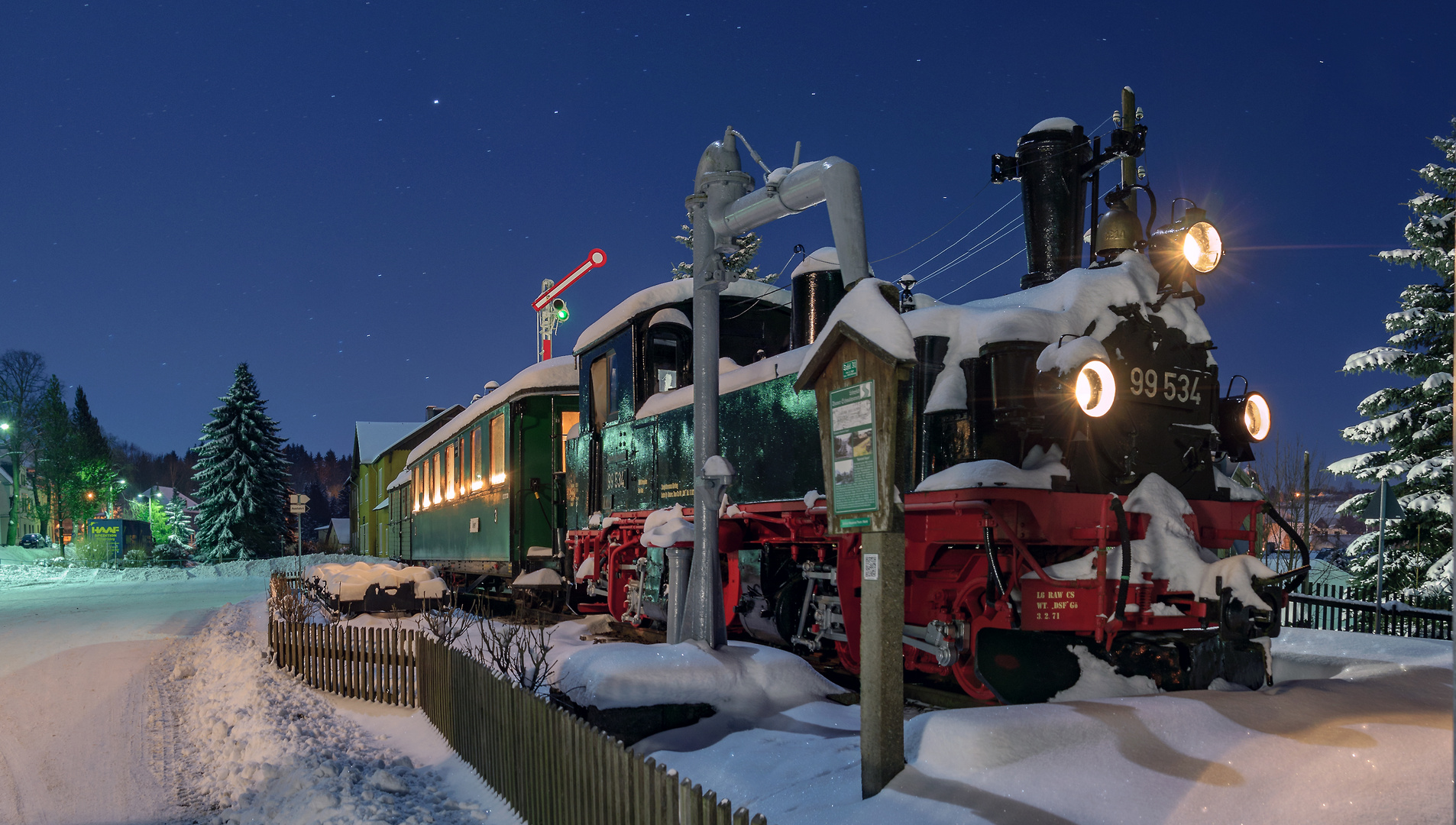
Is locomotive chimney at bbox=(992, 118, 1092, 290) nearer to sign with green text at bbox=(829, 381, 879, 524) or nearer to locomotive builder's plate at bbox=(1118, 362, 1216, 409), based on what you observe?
locomotive builder's plate at bbox=(1118, 362, 1216, 409)

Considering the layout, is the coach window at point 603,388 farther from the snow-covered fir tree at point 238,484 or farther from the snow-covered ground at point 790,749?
the snow-covered fir tree at point 238,484

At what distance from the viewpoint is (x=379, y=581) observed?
15.0 meters

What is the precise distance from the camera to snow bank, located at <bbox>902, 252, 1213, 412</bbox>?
6449 mm

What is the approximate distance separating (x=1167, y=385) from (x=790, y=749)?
3.85 metres

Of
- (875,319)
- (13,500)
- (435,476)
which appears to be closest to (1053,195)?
(875,319)

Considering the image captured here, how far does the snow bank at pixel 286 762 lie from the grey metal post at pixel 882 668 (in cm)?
268

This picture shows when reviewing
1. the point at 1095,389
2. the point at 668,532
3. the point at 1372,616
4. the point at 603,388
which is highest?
the point at 603,388

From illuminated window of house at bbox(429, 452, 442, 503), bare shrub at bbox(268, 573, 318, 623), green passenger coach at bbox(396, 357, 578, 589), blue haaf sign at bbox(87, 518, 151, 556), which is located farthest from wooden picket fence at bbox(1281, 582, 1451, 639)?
blue haaf sign at bbox(87, 518, 151, 556)

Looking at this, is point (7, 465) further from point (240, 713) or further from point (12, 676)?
point (240, 713)

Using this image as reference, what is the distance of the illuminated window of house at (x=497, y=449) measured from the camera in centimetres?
1482

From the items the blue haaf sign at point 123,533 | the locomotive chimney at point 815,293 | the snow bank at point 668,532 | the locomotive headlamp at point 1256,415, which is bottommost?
the blue haaf sign at point 123,533

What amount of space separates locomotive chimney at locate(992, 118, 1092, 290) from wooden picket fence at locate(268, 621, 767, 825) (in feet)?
16.3

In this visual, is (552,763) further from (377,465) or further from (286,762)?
(377,465)

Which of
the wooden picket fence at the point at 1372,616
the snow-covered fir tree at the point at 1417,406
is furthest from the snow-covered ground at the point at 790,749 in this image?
the snow-covered fir tree at the point at 1417,406
